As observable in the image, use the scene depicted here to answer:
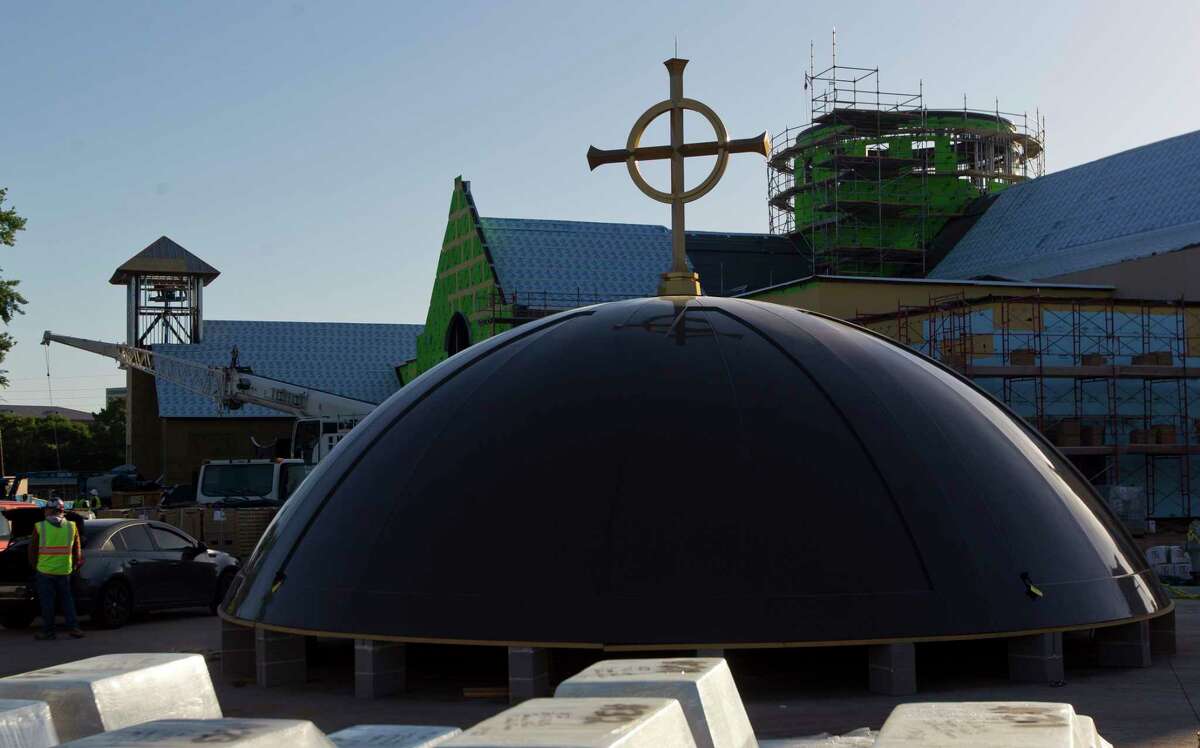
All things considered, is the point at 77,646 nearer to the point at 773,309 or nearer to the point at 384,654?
the point at 384,654

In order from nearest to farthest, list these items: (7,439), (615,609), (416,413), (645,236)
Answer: (615,609), (416,413), (645,236), (7,439)

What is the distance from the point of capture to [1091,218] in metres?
53.4

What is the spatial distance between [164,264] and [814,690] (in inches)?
3053

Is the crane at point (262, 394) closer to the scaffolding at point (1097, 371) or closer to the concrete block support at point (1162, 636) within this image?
the scaffolding at point (1097, 371)

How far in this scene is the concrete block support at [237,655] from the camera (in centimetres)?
1138

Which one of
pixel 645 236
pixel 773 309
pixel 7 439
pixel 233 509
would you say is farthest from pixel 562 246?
pixel 7 439

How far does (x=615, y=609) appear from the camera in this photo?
30.8 ft

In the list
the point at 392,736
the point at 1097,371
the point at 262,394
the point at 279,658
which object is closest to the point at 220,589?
the point at 279,658

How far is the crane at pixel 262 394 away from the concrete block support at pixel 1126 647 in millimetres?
29709

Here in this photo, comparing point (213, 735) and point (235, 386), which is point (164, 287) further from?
point (213, 735)

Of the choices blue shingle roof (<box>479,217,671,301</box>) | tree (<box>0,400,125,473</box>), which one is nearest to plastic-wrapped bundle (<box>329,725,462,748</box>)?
blue shingle roof (<box>479,217,671,301</box>)

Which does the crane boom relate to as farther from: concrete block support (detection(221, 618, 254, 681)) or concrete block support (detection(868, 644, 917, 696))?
concrete block support (detection(868, 644, 917, 696))

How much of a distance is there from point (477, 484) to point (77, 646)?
914 cm

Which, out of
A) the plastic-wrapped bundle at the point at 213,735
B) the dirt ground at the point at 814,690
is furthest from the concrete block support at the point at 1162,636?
the plastic-wrapped bundle at the point at 213,735
